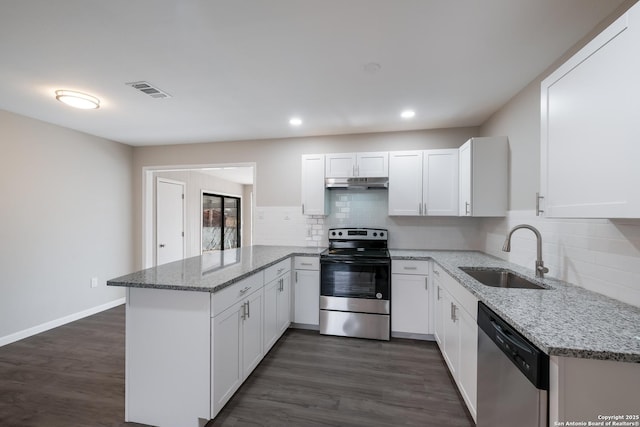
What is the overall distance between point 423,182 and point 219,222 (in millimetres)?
5453

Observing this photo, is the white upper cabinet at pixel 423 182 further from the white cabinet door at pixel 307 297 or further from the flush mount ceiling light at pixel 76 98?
the flush mount ceiling light at pixel 76 98

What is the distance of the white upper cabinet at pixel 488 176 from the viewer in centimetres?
272

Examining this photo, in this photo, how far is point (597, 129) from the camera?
3.88 feet

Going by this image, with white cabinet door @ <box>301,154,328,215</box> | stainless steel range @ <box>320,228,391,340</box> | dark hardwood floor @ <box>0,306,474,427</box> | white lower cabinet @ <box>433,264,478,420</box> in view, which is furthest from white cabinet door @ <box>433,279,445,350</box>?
white cabinet door @ <box>301,154,328,215</box>

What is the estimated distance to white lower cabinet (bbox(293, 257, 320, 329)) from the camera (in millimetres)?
3252

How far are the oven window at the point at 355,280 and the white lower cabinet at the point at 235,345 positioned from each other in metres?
0.94

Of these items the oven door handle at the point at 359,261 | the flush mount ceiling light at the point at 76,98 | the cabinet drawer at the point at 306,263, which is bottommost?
the cabinet drawer at the point at 306,263

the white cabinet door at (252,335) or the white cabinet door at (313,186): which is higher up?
the white cabinet door at (313,186)

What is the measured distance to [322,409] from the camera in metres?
1.96

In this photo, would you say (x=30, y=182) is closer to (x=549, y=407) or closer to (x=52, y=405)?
(x=52, y=405)

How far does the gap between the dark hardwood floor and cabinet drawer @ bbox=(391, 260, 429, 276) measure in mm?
765

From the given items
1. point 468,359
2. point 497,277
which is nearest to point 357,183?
point 497,277

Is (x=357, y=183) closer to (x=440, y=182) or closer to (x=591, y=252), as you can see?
(x=440, y=182)

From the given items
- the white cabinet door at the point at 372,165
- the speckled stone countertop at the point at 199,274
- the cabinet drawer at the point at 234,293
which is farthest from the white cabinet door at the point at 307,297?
the white cabinet door at the point at 372,165
